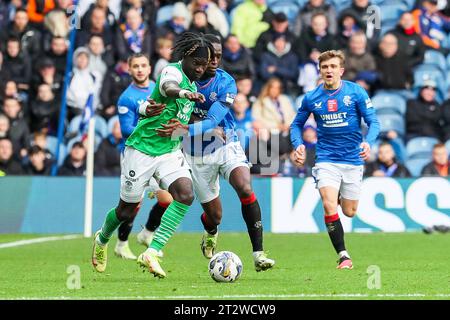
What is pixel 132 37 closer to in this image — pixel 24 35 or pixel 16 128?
pixel 24 35

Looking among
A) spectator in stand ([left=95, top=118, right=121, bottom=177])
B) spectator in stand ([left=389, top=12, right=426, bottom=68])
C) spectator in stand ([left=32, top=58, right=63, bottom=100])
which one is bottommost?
spectator in stand ([left=95, top=118, right=121, bottom=177])

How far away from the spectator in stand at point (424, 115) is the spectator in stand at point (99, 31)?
5.60 m

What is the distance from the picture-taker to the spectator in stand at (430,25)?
72.7 feet

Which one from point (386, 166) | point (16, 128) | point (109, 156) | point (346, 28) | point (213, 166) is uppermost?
point (346, 28)

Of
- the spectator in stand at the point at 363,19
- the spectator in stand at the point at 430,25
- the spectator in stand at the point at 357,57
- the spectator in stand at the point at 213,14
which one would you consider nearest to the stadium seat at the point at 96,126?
the spectator in stand at the point at 213,14

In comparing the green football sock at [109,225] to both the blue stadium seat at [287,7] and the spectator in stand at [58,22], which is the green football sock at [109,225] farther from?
the blue stadium seat at [287,7]

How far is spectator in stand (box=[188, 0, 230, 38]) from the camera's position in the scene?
21625mm

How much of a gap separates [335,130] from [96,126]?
26.1 ft

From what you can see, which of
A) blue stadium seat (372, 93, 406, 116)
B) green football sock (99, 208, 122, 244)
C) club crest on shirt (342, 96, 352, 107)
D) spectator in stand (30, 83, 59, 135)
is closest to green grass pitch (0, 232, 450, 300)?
green football sock (99, 208, 122, 244)

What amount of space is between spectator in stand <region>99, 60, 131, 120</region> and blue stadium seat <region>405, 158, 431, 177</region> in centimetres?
530

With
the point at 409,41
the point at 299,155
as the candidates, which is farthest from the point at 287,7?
the point at 299,155

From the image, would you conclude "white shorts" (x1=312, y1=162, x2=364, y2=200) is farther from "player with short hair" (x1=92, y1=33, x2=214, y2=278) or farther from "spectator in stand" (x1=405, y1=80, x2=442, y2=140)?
"spectator in stand" (x1=405, y1=80, x2=442, y2=140)

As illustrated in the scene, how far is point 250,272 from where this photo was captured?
40.7ft

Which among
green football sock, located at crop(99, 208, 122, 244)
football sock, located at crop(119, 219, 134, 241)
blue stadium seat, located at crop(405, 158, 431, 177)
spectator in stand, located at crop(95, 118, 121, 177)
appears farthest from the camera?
blue stadium seat, located at crop(405, 158, 431, 177)
